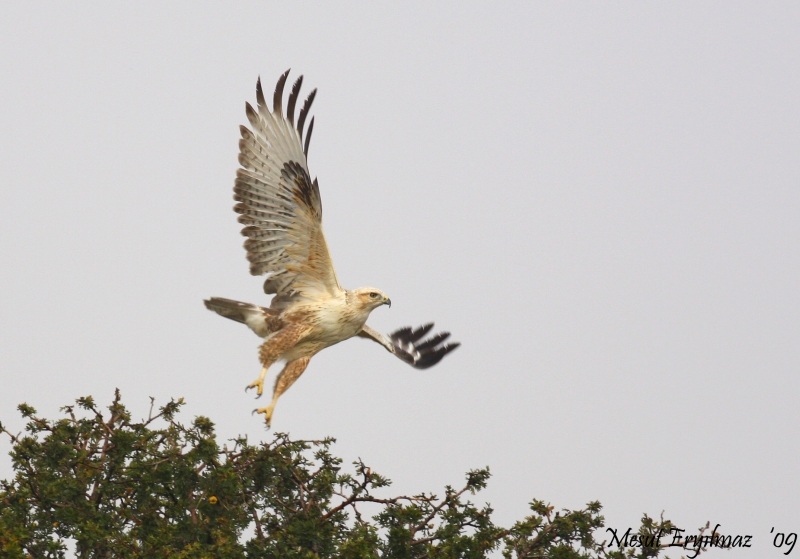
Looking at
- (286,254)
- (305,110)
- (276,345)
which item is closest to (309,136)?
(305,110)

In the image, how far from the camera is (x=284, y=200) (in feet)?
35.8

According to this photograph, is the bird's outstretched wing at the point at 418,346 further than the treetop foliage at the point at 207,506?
Yes

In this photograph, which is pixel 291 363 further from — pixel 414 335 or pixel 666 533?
pixel 666 533

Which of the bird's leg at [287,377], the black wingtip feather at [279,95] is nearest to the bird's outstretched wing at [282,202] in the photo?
the black wingtip feather at [279,95]

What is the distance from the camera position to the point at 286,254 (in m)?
11.1

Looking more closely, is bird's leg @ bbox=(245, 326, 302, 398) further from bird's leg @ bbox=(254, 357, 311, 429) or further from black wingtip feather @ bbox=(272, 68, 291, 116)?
black wingtip feather @ bbox=(272, 68, 291, 116)

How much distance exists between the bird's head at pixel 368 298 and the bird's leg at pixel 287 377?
80 cm

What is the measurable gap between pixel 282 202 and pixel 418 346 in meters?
3.42

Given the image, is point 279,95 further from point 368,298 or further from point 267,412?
point 267,412

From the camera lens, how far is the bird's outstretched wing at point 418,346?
13.3 metres

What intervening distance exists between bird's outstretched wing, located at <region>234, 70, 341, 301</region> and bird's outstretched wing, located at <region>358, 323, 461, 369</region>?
2.07 metres

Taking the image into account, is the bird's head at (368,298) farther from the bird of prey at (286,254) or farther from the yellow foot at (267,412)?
the yellow foot at (267,412)

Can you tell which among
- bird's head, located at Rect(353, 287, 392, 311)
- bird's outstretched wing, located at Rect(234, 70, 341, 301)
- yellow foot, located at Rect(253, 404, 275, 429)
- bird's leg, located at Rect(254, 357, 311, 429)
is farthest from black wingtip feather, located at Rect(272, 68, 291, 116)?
yellow foot, located at Rect(253, 404, 275, 429)

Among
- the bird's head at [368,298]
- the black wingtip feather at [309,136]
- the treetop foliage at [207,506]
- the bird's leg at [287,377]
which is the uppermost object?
the black wingtip feather at [309,136]
